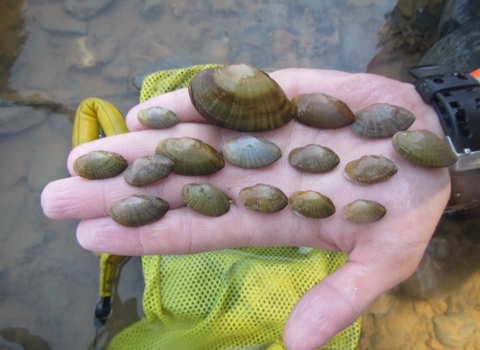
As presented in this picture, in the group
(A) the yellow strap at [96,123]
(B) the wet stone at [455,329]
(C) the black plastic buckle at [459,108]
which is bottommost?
(B) the wet stone at [455,329]

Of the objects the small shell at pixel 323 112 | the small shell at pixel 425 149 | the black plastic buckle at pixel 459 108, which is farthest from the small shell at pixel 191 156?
the black plastic buckle at pixel 459 108

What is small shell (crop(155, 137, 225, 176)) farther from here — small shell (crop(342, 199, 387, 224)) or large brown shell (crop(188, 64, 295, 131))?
small shell (crop(342, 199, 387, 224))

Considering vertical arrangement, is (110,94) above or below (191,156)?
below

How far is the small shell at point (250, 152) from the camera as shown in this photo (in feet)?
7.82

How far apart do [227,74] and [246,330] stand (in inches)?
74.1

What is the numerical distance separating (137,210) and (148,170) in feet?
0.91

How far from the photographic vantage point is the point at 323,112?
250 cm

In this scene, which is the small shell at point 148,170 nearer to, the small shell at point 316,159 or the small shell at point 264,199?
the small shell at point 264,199

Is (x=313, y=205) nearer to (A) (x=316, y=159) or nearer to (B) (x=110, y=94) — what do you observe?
(A) (x=316, y=159)

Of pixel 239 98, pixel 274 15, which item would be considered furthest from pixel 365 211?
pixel 274 15

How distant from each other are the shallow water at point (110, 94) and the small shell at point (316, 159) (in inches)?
65.2

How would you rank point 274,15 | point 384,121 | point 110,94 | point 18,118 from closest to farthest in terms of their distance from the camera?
point 384,121
point 18,118
point 110,94
point 274,15

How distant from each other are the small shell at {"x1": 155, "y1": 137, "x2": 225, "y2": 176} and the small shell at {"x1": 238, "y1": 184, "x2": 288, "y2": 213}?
0.30 m

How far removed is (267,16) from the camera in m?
4.66
